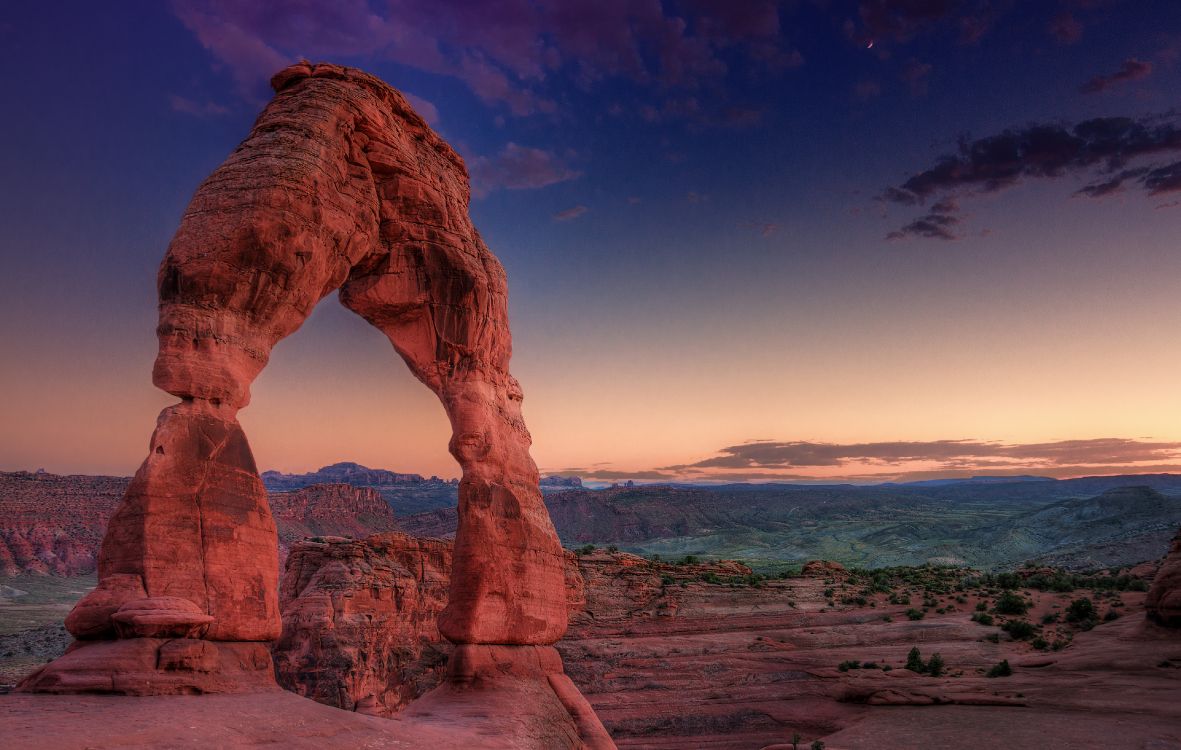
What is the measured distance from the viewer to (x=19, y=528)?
71.6 metres

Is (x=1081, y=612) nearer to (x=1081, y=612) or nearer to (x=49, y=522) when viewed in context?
(x=1081, y=612)

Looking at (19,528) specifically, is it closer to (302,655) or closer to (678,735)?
(302,655)

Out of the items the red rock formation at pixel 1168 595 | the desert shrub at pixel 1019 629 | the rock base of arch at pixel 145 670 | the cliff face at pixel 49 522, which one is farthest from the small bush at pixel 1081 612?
the cliff face at pixel 49 522

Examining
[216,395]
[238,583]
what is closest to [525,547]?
[238,583]

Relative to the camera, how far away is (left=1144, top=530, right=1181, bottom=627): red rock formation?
875 inches

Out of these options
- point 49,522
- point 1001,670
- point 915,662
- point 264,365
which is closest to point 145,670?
point 264,365

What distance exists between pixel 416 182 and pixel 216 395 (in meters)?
6.73

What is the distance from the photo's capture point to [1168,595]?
22.6 m

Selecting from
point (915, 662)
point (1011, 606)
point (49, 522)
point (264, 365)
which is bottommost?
point (915, 662)

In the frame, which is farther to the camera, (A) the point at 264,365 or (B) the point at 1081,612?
(B) the point at 1081,612

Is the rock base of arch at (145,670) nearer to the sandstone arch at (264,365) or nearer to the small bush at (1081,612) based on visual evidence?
the sandstone arch at (264,365)

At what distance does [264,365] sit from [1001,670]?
25871mm

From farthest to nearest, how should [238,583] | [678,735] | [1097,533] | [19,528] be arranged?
[1097,533]
[19,528]
[678,735]
[238,583]

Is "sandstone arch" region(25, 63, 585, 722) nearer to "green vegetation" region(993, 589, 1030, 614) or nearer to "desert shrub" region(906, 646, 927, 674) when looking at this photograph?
"desert shrub" region(906, 646, 927, 674)
